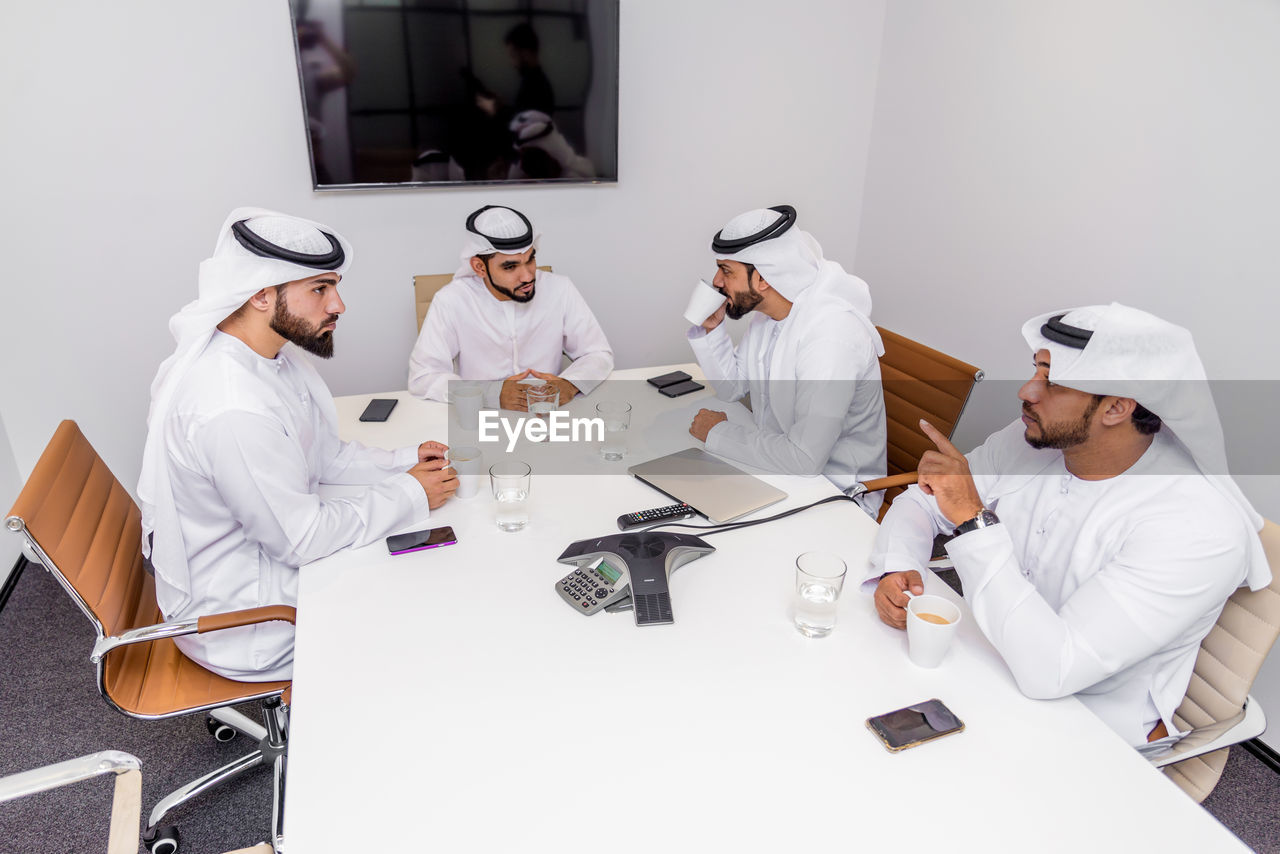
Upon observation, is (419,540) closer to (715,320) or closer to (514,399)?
(514,399)

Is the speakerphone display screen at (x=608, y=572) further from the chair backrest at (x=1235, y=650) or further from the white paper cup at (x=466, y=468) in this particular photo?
the chair backrest at (x=1235, y=650)

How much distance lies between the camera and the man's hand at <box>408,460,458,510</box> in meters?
1.82

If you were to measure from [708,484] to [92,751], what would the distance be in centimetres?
194

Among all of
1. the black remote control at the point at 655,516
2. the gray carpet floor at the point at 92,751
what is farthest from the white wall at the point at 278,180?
the black remote control at the point at 655,516

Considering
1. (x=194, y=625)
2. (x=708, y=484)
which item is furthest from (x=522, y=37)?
(x=194, y=625)

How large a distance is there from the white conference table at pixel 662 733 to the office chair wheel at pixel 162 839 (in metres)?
0.86

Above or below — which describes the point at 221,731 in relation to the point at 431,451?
below

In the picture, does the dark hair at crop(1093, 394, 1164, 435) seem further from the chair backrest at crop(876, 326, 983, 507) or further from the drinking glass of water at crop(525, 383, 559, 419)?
the drinking glass of water at crop(525, 383, 559, 419)

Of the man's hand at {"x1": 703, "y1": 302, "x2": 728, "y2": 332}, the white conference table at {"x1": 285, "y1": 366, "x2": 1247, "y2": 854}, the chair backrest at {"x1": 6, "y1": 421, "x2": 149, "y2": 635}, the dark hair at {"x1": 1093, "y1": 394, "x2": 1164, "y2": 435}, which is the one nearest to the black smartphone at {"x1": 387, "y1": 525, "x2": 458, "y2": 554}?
the white conference table at {"x1": 285, "y1": 366, "x2": 1247, "y2": 854}

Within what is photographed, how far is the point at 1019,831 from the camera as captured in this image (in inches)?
42.3

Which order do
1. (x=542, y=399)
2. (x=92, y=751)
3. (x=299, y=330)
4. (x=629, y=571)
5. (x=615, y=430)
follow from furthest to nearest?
1. (x=542, y=399)
2. (x=92, y=751)
3. (x=615, y=430)
4. (x=299, y=330)
5. (x=629, y=571)

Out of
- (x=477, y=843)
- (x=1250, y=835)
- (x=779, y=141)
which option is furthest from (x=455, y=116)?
(x=1250, y=835)

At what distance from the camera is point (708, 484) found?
1954 mm

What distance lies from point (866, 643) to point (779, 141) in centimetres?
314
